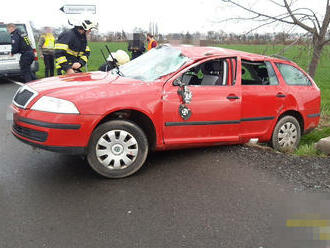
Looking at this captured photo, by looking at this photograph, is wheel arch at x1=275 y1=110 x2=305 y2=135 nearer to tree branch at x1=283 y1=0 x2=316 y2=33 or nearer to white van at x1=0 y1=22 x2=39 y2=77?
tree branch at x1=283 y1=0 x2=316 y2=33

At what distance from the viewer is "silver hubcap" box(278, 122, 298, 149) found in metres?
5.57

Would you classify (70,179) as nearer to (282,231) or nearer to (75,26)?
(282,231)

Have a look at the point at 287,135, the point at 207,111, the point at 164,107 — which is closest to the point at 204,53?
the point at 207,111

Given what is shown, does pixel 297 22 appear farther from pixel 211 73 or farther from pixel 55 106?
pixel 55 106

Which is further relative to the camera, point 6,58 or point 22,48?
point 6,58

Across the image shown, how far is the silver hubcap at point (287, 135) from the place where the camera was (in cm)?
557

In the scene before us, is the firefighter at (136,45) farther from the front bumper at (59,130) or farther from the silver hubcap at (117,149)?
the front bumper at (59,130)

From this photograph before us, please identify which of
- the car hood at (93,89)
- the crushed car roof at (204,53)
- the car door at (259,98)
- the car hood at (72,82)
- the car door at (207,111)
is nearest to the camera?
the car hood at (93,89)

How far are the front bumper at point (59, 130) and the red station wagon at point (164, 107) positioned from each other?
0.01 m

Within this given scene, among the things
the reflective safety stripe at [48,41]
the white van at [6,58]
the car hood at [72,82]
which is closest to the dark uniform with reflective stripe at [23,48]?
the white van at [6,58]

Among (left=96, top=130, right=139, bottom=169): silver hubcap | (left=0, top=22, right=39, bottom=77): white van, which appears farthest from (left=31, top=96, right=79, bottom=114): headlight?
(left=0, top=22, right=39, bottom=77): white van

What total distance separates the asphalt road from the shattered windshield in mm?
1158

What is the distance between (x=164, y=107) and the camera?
4.32m

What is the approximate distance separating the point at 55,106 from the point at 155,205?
1520mm
